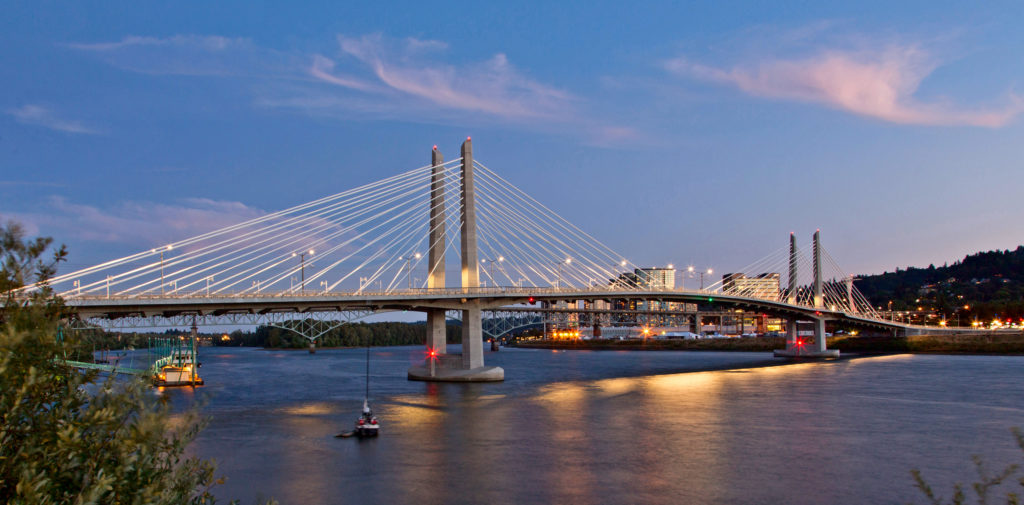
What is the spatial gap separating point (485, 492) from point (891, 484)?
12894mm

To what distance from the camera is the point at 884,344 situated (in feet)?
363

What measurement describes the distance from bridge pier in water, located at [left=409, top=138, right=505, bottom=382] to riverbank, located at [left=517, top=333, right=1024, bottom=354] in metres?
75.1

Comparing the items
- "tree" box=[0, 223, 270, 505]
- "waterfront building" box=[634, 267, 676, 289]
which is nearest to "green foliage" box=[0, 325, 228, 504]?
"tree" box=[0, 223, 270, 505]

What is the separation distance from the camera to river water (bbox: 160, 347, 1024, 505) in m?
22.8

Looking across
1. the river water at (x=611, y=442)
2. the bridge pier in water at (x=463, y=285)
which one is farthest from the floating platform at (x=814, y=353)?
the bridge pier in water at (x=463, y=285)

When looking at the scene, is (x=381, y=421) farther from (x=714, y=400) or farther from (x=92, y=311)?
(x=714, y=400)

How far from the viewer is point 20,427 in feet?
22.0

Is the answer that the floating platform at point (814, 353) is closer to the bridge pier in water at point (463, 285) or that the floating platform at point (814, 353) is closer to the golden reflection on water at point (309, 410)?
the bridge pier in water at point (463, 285)

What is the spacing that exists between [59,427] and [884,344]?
395 feet

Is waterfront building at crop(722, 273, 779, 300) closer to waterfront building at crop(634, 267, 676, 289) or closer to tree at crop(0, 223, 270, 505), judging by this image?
waterfront building at crop(634, 267, 676, 289)

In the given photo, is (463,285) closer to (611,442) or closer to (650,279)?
(611,442)

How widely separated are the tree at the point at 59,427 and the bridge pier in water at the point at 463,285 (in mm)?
45603

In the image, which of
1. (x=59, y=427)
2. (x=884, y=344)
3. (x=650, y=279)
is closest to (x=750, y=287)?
(x=884, y=344)

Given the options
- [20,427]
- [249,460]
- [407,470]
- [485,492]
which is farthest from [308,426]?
[20,427]
